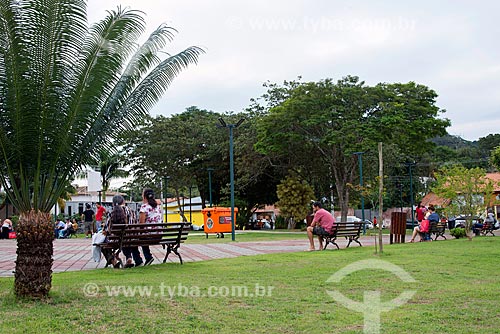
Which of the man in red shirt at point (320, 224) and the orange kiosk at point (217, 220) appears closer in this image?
the man in red shirt at point (320, 224)

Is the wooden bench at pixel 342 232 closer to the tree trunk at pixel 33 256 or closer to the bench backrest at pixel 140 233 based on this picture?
the bench backrest at pixel 140 233

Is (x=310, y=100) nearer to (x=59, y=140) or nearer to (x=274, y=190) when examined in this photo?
(x=274, y=190)

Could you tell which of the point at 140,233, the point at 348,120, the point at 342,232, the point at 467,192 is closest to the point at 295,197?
the point at 348,120

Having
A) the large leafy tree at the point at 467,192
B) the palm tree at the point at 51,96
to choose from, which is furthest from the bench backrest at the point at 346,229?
the palm tree at the point at 51,96

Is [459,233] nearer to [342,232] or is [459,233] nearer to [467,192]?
[467,192]

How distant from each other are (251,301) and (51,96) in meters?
3.43

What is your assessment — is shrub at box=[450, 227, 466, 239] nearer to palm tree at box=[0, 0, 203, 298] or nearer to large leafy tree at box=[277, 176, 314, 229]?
palm tree at box=[0, 0, 203, 298]

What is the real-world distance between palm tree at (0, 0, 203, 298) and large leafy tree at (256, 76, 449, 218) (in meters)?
23.1

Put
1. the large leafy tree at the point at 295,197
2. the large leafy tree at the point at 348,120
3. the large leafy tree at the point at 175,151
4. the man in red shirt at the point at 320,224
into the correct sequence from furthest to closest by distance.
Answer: the large leafy tree at the point at 175,151 → the large leafy tree at the point at 295,197 → the large leafy tree at the point at 348,120 → the man in red shirt at the point at 320,224

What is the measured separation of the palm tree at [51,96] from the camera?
699 centimetres

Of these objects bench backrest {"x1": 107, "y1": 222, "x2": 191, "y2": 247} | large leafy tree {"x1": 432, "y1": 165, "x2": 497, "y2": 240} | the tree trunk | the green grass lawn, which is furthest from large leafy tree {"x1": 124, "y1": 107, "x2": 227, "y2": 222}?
the tree trunk

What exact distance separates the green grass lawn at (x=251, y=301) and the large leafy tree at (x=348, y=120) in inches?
815

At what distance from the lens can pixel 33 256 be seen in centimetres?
692

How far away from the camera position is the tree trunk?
6.80m
